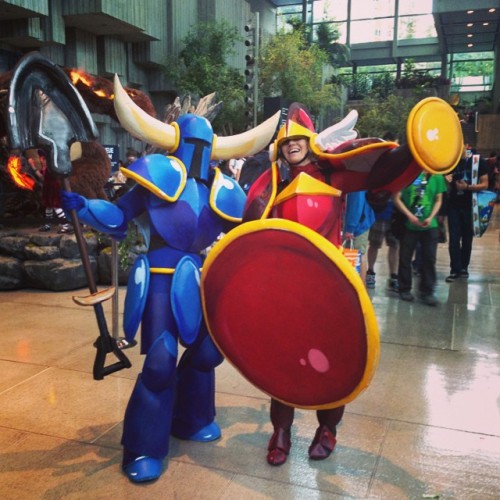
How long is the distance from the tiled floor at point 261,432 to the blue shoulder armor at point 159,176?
126cm

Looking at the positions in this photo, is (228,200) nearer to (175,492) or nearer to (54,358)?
(175,492)

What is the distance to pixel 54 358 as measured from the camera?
402 centimetres

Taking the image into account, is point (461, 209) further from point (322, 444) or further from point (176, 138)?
point (176, 138)

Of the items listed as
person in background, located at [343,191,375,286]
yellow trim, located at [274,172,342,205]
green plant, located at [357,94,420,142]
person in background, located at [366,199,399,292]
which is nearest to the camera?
yellow trim, located at [274,172,342,205]

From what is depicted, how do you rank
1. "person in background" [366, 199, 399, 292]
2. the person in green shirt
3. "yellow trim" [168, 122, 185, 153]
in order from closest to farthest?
"yellow trim" [168, 122, 185, 153]
the person in green shirt
"person in background" [366, 199, 399, 292]

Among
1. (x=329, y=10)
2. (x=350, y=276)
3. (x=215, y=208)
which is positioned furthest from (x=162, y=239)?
(x=329, y=10)

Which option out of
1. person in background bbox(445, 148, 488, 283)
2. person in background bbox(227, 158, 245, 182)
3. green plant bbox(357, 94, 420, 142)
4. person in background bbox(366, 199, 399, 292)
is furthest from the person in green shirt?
green plant bbox(357, 94, 420, 142)

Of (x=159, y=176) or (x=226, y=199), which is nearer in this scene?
(x=159, y=176)

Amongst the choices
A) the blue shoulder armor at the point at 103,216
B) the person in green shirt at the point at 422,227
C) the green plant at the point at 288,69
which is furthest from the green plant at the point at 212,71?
the blue shoulder armor at the point at 103,216

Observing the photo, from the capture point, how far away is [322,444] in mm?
2646

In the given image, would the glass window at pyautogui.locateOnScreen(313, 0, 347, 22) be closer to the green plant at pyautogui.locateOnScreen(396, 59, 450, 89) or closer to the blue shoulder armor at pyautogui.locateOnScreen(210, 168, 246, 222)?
the green plant at pyautogui.locateOnScreen(396, 59, 450, 89)

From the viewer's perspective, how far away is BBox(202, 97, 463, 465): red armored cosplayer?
196 cm

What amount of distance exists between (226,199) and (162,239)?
343 mm

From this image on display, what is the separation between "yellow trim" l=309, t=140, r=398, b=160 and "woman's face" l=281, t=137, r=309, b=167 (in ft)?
0.10
